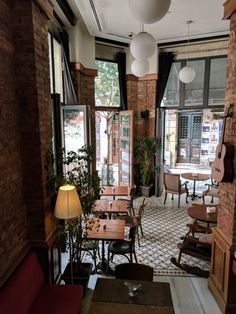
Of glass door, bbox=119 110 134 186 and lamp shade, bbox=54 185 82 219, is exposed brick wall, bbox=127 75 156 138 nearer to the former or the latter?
glass door, bbox=119 110 134 186

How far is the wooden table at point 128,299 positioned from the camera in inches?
84.4

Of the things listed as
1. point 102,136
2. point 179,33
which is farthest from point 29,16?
point 102,136

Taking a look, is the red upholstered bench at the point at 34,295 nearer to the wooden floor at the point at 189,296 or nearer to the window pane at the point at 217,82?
the wooden floor at the point at 189,296

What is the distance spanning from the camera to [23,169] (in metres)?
2.72

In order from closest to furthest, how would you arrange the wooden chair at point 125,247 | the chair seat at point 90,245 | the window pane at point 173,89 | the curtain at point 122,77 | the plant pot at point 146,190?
the wooden chair at point 125,247, the chair seat at point 90,245, the curtain at point 122,77, the window pane at point 173,89, the plant pot at point 146,190

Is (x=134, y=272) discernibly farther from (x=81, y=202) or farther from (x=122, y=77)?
(x=122, y=77)

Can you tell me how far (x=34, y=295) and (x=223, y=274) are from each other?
2214 mm

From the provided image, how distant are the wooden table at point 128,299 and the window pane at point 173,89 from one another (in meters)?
5.82

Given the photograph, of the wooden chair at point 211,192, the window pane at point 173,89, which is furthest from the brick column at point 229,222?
the window pane at point 173,89

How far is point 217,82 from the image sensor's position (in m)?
6.89

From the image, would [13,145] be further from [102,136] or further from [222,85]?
[222,85]

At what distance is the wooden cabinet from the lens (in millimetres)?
2881

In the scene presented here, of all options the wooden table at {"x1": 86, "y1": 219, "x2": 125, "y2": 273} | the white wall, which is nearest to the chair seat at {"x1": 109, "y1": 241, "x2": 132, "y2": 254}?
the wooden table at {"x1": 86, "y1": 219, "x2": 125, "y2": 273}

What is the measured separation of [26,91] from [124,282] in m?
2.23
